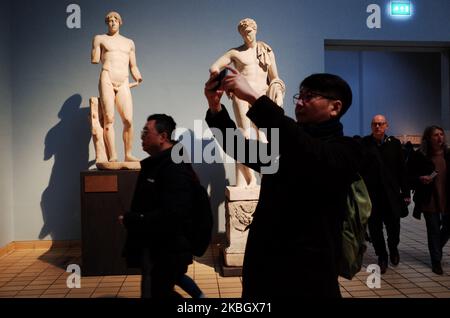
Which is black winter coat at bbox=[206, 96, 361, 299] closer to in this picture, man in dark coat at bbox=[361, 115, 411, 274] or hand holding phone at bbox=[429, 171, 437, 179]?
man in dark coat at bbox=[361, 115, 411, 274]

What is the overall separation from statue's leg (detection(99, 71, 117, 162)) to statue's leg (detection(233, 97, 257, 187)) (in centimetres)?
141

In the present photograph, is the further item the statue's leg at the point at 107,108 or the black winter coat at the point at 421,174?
the statue's leg at the point at 107,108

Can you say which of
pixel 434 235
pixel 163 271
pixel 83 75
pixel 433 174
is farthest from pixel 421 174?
pixel 83 75

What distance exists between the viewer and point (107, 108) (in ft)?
15.8

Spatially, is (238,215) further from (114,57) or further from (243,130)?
(114,57)

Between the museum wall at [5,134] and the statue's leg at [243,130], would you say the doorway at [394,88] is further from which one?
the museum wall at [5,134]

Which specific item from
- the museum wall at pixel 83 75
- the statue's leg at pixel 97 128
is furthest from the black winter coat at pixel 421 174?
the statue's leg at pixel 97 128

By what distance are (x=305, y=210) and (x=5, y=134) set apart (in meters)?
5.37

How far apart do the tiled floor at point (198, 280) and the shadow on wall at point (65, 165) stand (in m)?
0.47

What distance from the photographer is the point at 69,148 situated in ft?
19.5

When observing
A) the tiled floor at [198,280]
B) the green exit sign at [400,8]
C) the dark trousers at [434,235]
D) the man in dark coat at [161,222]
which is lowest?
the tiled floor at [198,280]

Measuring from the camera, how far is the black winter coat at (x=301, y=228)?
1330 millimetres

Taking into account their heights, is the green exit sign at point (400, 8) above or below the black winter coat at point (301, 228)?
above
